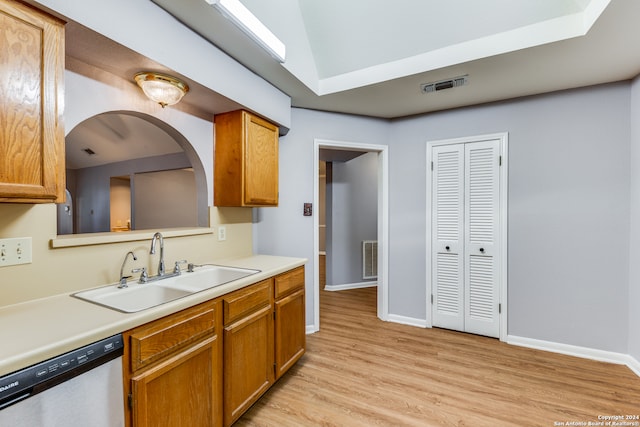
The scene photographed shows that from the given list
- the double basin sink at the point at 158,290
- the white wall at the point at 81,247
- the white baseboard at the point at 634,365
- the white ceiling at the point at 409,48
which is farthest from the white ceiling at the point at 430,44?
the white baseboard at the point at 634,365

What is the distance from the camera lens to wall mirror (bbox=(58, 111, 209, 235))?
408cm

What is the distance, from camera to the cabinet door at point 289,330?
2020mm

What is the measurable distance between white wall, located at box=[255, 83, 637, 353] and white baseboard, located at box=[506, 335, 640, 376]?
0.15 feet

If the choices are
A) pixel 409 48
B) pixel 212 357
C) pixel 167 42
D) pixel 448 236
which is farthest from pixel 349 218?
pixel 167 42

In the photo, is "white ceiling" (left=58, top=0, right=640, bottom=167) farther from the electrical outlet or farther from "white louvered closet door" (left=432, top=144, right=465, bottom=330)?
the electrical outlet

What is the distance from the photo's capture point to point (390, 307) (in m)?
3.32

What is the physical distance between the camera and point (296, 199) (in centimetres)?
293

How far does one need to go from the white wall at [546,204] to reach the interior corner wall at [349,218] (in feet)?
5.17

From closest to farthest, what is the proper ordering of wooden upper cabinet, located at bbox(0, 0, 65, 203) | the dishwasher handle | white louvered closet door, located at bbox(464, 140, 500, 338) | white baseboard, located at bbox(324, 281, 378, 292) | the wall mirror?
the dishwasher handle → wooden upper cabinet, located at bbox(0, 0, 65, 203) → white louvered closet door, located at bbox(464, 140, 500, 338) → the wall mirror → white baseboard, located at bbox(324, 281, 378, 292)

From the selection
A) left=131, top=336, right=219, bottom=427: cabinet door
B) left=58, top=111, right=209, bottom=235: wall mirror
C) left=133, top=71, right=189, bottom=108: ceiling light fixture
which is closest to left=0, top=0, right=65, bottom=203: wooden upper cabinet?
left=133, top=71, right=189, bottom=108: ceiling light fixture

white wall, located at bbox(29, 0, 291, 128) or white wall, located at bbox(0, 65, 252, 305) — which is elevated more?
white wall, located at bbox(29, 0, 291, 128)

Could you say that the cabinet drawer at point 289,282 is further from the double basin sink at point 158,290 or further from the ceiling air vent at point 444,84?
the ceiling air vent at point 444,84

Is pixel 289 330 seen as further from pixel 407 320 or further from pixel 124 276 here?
pixel 407 320

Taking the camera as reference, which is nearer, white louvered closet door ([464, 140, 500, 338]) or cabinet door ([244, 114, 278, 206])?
cabinet door ([244, 114, 278, 206])
